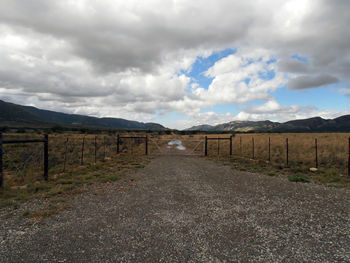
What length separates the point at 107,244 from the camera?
13.9ft

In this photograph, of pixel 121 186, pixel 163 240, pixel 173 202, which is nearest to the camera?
pixel 163 240

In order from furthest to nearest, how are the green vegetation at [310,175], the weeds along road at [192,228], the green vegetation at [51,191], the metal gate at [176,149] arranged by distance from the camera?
the metal gate at [176,149] → the green vegetation at [310,175] → the green vegetation at [51,191] → the weeds along road at [192,228]

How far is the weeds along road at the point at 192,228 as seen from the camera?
391 centimetres

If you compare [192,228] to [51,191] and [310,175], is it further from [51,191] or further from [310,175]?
[310,175]

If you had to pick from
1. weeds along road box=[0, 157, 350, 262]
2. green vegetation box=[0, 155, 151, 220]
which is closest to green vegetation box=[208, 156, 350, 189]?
weeds along road box=[0, 157, 350, 262]

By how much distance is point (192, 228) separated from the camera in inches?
198

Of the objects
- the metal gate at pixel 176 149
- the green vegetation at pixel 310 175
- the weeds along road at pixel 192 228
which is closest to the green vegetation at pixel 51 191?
the weeds along road at pixel 192 228

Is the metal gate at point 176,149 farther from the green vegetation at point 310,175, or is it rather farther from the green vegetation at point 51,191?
the green vegetation at point 51,191

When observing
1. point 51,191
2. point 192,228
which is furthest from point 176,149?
point 192,228

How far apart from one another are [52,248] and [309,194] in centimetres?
903

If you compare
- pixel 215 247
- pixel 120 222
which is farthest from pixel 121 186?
pixel 215 247

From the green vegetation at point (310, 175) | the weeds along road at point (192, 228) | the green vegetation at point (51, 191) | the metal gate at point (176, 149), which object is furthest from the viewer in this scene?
the metal gate at point (176, 149)

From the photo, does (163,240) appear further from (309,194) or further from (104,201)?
(309,194)

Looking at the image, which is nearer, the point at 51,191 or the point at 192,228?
the point at 192,228
